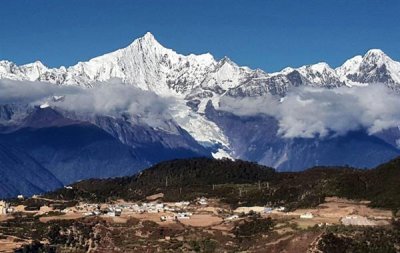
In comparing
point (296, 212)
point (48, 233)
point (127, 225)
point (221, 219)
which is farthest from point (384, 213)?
point (48, 233)

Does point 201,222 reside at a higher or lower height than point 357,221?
higher

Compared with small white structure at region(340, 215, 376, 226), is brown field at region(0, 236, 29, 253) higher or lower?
lower

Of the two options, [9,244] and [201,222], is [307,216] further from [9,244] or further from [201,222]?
[9,244]

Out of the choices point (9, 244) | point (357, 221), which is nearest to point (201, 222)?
point (357, 221)

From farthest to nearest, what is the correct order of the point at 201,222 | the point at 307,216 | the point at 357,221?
the point at 201,222 → the point at 307,216 → the point at 357,221

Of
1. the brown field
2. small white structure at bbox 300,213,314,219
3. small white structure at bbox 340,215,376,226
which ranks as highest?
small white structure at bbox 300,213,314,219

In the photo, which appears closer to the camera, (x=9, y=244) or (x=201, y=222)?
(x=9, y=244)

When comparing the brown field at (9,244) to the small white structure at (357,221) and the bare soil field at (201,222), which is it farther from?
the small white structure at (357,221)

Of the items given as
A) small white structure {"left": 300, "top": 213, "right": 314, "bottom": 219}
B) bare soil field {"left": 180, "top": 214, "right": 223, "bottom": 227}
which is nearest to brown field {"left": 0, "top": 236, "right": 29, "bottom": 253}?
bare soil field {"left": 180, "top": 214, "right": 223, "bottom": 227}

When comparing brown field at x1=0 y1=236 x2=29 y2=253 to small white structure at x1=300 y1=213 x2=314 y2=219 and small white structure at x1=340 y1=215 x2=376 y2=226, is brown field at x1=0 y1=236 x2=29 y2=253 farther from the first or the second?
small white structure at x1=340 y1=215 x2=376 y2=226

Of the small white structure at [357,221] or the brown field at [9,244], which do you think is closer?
the brown field at [9,244]

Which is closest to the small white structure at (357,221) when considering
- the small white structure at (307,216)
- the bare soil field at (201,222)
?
the small white structure at (307,216)

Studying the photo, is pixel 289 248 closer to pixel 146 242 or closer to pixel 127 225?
pixel 146 242

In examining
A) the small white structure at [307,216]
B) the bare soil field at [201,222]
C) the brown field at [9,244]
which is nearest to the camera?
the brown field at [9,244]
